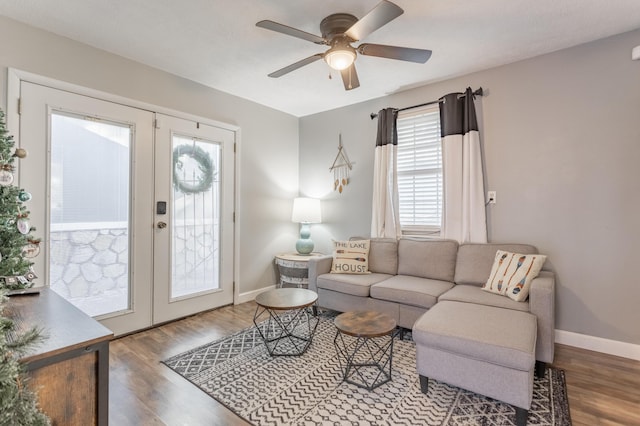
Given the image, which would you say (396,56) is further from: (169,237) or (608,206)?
(169,237)

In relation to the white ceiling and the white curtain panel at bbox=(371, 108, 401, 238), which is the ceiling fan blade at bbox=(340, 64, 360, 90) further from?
the white curtain panel at bbox=(371, 108, 401, 238)

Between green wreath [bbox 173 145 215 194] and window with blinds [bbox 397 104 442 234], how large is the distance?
2193 millimetres

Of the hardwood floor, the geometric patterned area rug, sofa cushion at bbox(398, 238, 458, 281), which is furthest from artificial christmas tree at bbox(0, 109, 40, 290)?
sofa cushion at bbox(398, 238, 458, 281)

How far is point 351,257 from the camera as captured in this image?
135 inches

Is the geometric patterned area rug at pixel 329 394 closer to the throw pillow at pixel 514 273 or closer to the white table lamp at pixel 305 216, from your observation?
the throw pillow at pixel 514 273

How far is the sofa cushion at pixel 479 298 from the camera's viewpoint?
232cm

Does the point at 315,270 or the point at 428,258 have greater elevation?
the point at 428,258

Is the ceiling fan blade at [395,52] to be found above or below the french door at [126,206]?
above

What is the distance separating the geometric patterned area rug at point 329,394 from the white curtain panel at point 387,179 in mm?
1488

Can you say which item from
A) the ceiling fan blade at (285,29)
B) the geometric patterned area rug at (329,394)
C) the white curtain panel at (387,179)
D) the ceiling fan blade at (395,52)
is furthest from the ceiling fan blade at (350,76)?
the geometric patterned area rug at (329,394)

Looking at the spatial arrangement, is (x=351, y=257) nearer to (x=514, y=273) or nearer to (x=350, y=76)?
(x=514, y=273)

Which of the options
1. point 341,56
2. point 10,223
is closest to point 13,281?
point 10,223

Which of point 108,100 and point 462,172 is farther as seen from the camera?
A: point 462,172

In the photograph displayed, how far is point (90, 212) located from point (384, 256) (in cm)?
283
